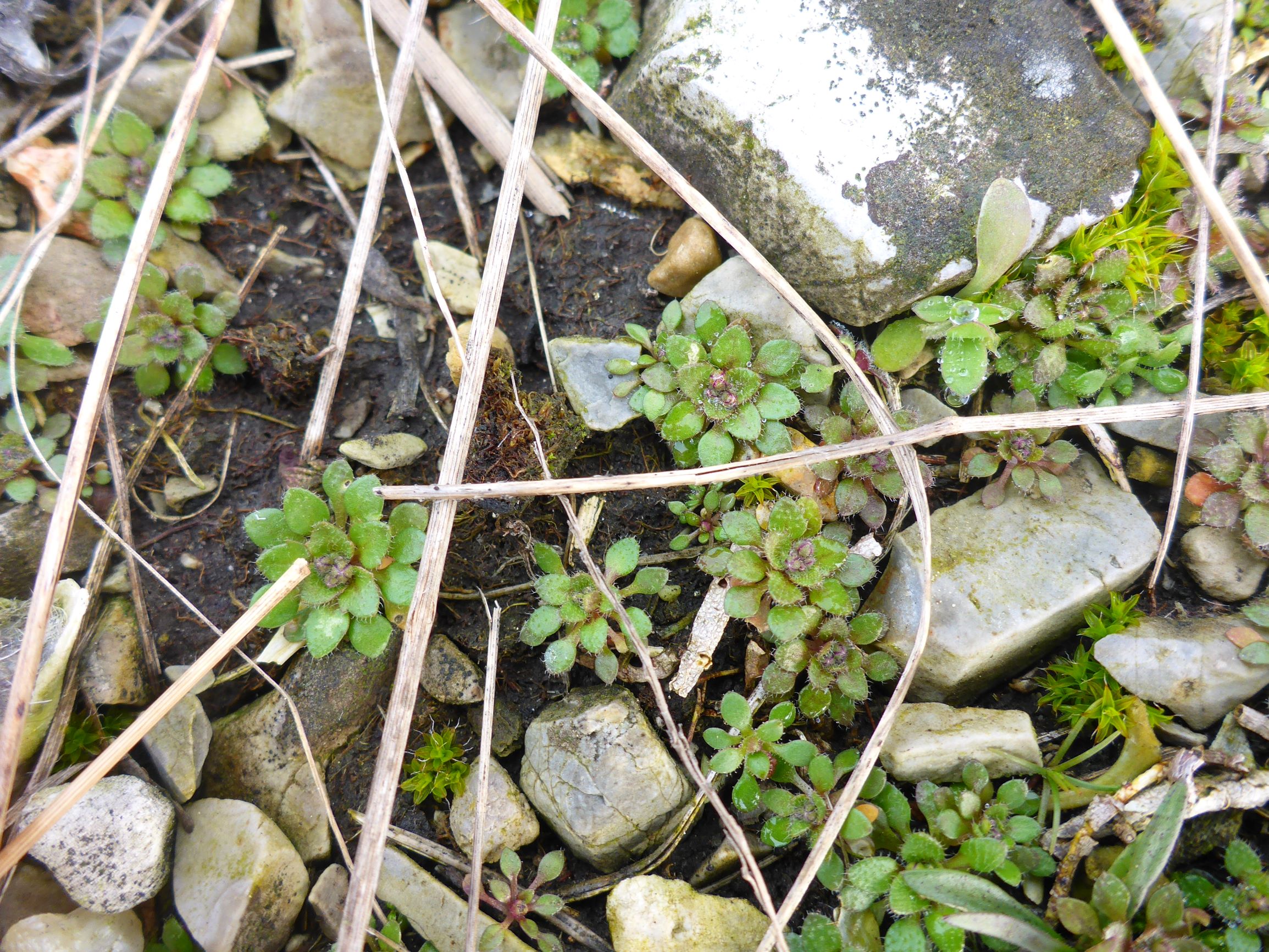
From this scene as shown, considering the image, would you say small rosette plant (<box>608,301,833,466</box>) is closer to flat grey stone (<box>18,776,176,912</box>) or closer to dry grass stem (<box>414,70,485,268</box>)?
dry grass stem (<box>414,70,485,268</box>)

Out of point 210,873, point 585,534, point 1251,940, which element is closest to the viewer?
point 1251,940

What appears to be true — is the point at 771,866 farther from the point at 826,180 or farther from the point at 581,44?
the point at 581,44

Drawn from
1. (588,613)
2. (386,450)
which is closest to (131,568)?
(386,450)

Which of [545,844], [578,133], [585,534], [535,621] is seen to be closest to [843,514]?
[585,534]

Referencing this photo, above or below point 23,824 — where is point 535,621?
above

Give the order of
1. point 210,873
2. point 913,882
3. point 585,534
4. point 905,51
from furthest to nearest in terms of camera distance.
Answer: point 585,534, point 905,51, point 210,873, point 913,882

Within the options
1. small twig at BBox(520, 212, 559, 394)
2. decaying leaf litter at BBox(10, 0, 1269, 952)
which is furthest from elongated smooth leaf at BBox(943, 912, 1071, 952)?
small twig at BBox(520, 212, 559, 394)

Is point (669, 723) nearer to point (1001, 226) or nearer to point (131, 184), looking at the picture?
point (1001, 226)

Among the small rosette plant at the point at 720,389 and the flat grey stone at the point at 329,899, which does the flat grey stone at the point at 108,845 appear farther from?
the small rosette plant at the point at 720,389
